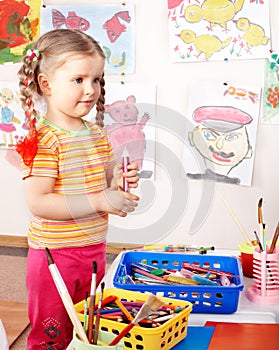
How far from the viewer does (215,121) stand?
252 cm

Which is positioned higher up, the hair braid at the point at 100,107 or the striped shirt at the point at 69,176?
the hair braid at the point at 100,107

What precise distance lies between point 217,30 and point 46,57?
4.11 feet

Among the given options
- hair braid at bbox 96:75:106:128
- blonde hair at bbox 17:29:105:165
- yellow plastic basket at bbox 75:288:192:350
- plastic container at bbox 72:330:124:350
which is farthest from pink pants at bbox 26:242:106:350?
plastic container at bbox 72:330:124:350

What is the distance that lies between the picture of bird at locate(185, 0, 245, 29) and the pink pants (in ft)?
4.48

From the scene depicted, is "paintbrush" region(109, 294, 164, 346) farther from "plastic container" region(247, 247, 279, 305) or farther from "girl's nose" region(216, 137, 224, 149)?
"girl's nose" region(216, 137, 224, 149)

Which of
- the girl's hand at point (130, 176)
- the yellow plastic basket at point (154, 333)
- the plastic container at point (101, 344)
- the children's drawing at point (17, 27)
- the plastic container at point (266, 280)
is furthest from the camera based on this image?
the children's drawing at point (17, 27)

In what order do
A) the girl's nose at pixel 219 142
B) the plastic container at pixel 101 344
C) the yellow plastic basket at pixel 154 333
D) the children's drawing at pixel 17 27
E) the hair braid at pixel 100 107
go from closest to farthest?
the plastic container at pixel 101 344, the yellow plastic basket at pixel 154 333, the hair braid at pixel 100 107, the girl's nose at pixel 219 142, the children's drawing at pixel 17 27

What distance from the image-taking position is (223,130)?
2.52m

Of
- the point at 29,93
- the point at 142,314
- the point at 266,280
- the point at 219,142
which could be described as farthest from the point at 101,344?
the point at 219,142

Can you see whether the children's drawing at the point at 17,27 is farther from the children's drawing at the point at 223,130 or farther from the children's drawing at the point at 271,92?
the children's drawing at the point at 271,92

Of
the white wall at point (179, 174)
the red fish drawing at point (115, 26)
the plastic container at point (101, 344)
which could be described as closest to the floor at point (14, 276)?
the white wall at point (179, 174)

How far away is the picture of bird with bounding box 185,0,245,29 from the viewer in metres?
2.42

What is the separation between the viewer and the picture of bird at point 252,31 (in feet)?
7.93

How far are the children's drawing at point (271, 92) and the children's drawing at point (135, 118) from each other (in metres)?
0.45
